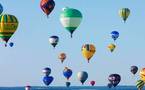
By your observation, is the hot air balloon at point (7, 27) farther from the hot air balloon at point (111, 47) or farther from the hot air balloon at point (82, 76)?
the hot air balloon at point (111, 47)

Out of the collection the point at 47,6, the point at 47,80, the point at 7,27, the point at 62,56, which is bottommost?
the point at 47,80

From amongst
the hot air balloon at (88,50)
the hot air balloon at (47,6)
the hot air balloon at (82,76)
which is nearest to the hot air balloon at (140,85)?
the hot air balloon at (82,76)

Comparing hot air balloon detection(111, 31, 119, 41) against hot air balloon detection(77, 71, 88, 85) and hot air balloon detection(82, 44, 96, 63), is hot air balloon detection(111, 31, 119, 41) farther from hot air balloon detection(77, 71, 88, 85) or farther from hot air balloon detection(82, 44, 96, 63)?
hot air balloon detection(82, 44, 96, 63)

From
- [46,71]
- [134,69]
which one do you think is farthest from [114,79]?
[46,71]

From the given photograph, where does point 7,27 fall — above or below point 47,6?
below

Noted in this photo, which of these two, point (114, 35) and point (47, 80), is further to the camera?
point (114, 35)

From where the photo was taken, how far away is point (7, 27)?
55594 millimetres

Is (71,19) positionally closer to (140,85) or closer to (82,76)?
(82,76)

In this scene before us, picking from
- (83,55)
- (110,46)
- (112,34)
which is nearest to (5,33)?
(83,55)

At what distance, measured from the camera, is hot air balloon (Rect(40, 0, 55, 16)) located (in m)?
61.9

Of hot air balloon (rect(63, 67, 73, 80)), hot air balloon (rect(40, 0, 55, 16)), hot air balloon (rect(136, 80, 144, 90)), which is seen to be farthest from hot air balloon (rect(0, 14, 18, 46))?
hot air balloon (rect(136, 80, 144, 90))

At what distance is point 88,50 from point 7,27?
14.7 meters

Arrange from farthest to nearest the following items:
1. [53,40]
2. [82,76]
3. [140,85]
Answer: [140,85]
[53,40]
[82,76]

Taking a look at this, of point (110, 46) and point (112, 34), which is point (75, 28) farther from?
point (110, 46)
